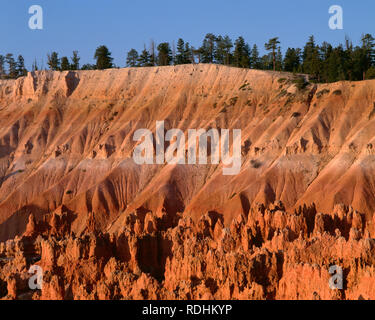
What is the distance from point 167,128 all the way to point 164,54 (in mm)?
34847

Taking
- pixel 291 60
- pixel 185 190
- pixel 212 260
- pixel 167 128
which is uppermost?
pixel 291 60

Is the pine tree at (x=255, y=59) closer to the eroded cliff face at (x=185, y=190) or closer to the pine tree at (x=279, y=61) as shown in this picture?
the pine tree at (x=279, y=61)

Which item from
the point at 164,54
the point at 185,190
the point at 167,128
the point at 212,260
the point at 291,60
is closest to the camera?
the point at 212,260

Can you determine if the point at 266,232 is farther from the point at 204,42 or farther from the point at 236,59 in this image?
the point at 204,42

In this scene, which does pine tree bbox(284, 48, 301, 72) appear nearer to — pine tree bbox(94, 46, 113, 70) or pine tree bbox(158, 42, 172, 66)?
pine tree bbox(158, 42, 172, 66)

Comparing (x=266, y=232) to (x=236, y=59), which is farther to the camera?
(x=236, y=59)

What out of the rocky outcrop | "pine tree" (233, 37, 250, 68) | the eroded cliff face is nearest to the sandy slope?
the eroded cliff face

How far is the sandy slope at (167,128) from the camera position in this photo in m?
64.8

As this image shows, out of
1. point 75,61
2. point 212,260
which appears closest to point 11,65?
point 75,61

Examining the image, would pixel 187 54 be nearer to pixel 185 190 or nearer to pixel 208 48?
pixel 208 48

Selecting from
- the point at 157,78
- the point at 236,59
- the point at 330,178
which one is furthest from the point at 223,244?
the point at 236,59

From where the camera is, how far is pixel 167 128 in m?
81.7
